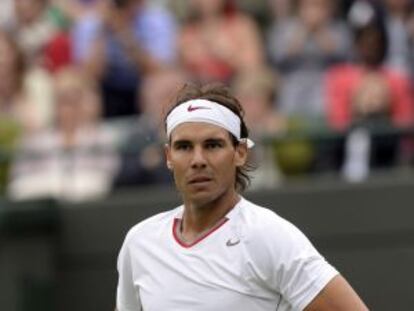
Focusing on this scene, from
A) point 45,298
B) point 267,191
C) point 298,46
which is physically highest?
point 298,46

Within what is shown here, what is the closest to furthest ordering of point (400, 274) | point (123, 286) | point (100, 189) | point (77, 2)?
point (123, 286)
point (400, 274)
point (100, 189)
point (77, 2)

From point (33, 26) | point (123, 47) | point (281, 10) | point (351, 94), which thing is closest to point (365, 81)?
point (351, 94)

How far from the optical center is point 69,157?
991 centimetres

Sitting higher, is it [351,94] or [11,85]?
[11,85]

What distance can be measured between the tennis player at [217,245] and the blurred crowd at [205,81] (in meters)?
4.02

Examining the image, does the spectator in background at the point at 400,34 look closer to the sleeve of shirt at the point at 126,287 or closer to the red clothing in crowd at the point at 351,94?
the red clothing in crowd at the point at 351,94

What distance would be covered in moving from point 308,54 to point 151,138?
143cm

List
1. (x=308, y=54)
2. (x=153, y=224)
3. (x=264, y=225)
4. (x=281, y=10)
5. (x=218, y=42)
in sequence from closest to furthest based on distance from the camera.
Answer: (x=264, y=225) < (x=153, y=224) < (x=308, y=54) < (x=218, y=42) < (x=281, y=10)

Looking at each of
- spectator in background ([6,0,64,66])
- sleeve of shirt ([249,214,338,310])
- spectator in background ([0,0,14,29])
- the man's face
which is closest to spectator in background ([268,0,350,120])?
spectator in background ([6,0,64,66])

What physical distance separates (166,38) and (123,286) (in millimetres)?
5637

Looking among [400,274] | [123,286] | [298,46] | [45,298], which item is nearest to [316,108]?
[298,46]

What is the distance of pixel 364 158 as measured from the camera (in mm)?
9602

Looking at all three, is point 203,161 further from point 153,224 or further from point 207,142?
point 153,224

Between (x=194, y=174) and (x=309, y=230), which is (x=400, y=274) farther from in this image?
(x=194, y=174)
